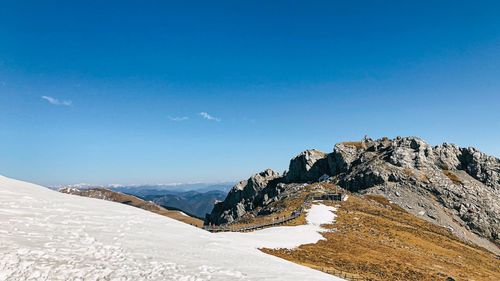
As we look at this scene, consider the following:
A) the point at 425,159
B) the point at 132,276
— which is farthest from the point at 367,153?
the point at 132,276

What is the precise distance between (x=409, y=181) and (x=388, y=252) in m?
68.6

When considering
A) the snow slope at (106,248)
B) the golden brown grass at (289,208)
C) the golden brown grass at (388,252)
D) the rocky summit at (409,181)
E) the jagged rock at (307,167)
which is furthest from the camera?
the jagged rock at (307,167)

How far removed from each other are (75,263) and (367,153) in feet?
462

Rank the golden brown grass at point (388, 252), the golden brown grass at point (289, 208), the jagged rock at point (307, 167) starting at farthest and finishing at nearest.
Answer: the jagged rock at point (307, 167) → the golden brown grass at point (289, 208) → the golden brown grass at point (388, 252)

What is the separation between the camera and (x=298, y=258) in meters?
38.0

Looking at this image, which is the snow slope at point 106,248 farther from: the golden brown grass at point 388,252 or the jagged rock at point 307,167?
the jagged rock at point 307,167

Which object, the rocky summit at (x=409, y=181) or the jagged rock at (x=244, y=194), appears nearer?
the rocky summit at (x=409, y=181)

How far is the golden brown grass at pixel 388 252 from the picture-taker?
40.2 m

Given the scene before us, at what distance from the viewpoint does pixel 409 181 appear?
111m

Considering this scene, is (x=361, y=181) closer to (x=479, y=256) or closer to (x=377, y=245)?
(x=479, y=256)

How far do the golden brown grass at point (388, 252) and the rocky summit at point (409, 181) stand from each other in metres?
19.0

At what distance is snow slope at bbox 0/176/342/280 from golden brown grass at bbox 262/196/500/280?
1661 cm

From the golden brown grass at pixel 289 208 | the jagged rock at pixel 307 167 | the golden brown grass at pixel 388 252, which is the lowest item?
the golden brown grass at pixel 388 252

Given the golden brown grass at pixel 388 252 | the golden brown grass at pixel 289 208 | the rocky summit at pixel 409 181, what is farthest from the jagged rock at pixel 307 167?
the golden brown grass at pixel 388 252
